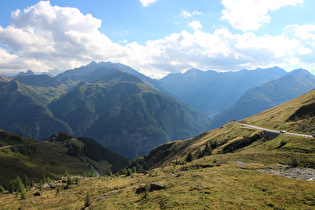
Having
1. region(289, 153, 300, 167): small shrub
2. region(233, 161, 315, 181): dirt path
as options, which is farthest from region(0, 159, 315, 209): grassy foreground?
region(289, 153, 300, 167): small shrub

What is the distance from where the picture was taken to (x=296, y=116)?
74.7m

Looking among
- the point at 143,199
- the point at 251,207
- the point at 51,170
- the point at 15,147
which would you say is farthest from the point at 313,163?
the point at 15,147

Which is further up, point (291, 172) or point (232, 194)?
point (232, 194)

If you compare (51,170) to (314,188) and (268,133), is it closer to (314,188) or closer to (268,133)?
(268,133)

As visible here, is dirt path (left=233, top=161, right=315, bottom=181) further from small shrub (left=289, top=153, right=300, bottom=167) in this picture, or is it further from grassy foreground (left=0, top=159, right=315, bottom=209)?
grassy foreground (left=0, top=159, right=315, bottom=209)

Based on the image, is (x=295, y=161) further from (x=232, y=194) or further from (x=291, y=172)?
(x=232, y=194)

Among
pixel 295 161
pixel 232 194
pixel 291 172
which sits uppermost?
pixel 295 161

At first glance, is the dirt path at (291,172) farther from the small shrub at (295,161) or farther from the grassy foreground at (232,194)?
the grassy foreground at (232,194)

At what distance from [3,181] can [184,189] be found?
148m

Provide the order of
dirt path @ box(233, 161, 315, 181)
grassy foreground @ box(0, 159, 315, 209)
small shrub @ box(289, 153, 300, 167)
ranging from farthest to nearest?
small shrub @ box(289, 153, 300, 167)
dirt path @ box(233, 161, 315, 181)
grassy foreground @ box(0, 159, 315, 209)

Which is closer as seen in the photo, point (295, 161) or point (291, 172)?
point (291, 172)

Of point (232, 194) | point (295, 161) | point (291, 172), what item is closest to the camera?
point (232, 194)

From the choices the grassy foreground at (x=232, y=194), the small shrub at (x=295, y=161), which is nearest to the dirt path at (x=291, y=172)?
the small shrub at (x=295, y=161)

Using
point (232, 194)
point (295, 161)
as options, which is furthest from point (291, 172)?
point (232, 194)
